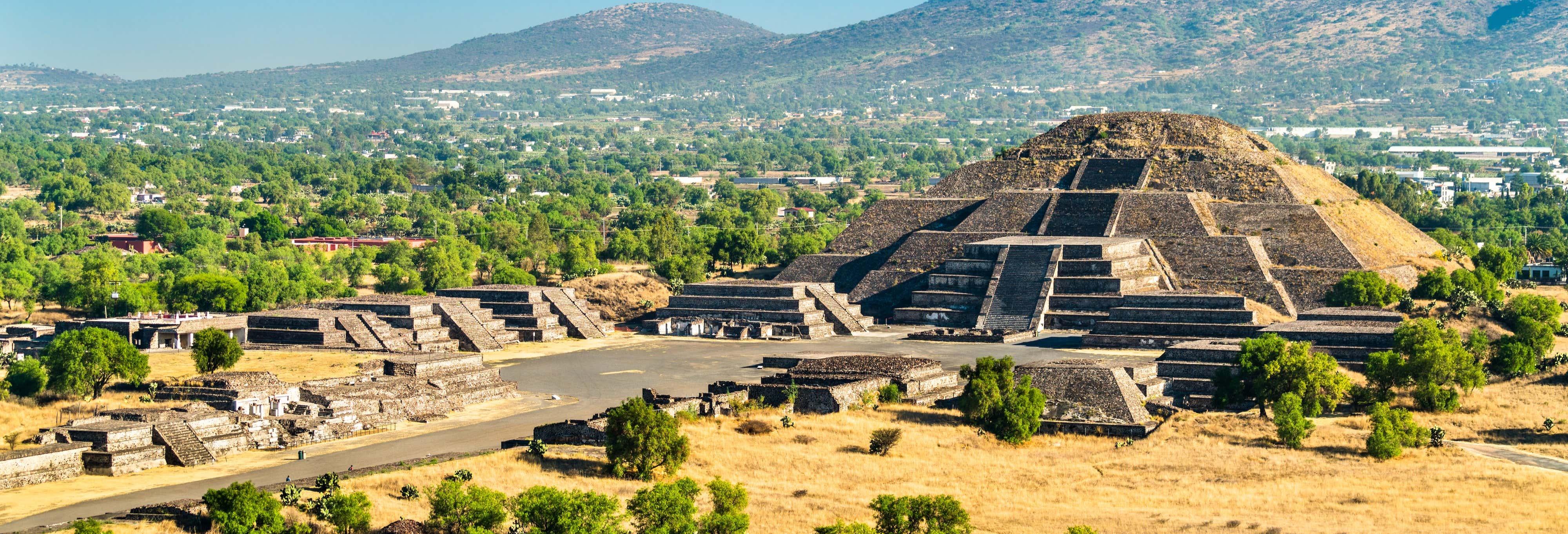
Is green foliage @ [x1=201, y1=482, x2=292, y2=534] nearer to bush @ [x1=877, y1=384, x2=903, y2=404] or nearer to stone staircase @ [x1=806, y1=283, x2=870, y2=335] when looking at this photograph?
bush @ [x1=877, y1=384, x2=903, y2=404]

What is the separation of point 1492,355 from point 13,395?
2044 inches

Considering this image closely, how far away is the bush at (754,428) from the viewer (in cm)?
5338

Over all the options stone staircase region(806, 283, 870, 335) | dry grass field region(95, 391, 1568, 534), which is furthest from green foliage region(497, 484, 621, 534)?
stone staircase region(806, 283, 870, 335)

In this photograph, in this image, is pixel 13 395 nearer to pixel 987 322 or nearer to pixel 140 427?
pixel 140 427

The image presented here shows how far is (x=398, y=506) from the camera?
41750 millimetres

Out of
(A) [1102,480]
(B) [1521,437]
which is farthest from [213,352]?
(B) [1521,437]

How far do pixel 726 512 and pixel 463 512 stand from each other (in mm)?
5899

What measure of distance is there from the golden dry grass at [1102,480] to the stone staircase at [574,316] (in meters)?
30.6

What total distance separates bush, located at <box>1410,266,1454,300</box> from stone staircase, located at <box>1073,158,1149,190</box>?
2158 centimetres

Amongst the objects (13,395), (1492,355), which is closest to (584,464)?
(13,395)

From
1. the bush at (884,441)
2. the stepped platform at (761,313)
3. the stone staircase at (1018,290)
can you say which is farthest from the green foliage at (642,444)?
the stone staircase at (1018,290)

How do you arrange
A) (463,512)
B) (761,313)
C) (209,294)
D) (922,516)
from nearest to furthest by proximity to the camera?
1. (922,516)
2. (463,512)
3. (209,294)
4. (761,313)

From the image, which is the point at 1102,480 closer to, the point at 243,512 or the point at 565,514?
the point at 565,514

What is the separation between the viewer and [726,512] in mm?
39344
